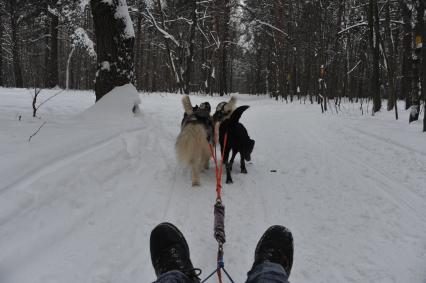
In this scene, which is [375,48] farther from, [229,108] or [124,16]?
[229,108]

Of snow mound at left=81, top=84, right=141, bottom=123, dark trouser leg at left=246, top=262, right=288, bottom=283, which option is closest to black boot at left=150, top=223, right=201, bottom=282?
dark trouser leg at left=246, top=262, right=288, bottom=283

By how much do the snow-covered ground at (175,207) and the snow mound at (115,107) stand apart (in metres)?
0.59

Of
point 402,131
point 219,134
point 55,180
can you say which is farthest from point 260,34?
point 55,180

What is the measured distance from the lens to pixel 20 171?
3.81 m

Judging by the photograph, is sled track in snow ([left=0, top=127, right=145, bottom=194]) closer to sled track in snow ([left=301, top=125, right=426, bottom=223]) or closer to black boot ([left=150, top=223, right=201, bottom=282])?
black boot ([left=150, top=223, right=201, bottom=282])

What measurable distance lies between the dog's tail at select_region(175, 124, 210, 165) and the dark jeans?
2781 mm

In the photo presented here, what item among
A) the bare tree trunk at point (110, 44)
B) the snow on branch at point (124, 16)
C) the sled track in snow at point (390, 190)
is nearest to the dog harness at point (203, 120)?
the sled track in snow at point (390, 190)

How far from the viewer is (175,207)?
441 cm

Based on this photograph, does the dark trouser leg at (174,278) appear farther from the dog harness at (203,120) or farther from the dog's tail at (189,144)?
the dog harness at (203,120)

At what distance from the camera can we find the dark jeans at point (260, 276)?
2357 mm

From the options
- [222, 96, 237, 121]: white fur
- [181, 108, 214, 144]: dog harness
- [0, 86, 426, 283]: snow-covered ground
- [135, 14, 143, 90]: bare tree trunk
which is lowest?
[0, 86, 426, 283]: snow-covered ground

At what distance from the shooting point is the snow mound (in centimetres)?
752

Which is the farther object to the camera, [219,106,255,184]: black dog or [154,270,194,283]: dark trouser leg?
[219,106,255,184]: black dog

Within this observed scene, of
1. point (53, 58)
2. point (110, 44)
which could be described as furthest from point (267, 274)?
point (53, 58)
